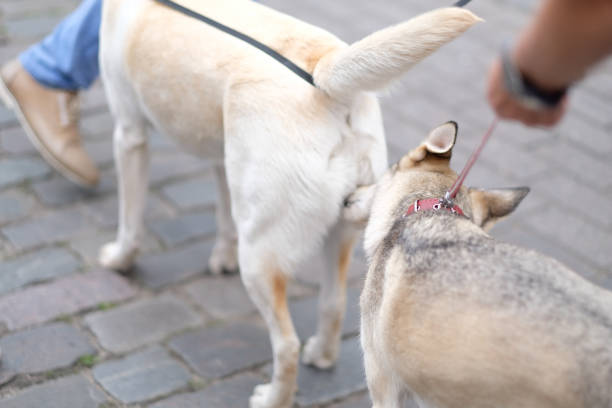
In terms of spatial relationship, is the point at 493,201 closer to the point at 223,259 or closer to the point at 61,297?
the point at 223,259

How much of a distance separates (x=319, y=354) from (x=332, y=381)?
0.43 feet

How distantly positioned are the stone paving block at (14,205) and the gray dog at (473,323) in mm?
2356

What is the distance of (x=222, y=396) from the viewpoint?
Answer: 2955mm

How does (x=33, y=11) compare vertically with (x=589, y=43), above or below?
below

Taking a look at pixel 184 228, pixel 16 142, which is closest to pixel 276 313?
pixel 184 228

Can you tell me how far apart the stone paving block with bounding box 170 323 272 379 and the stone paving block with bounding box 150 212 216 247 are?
2.54 ft

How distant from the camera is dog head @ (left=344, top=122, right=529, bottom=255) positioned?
2.44 meters

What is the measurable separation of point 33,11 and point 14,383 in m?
4.09

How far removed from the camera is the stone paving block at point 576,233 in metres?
4.03

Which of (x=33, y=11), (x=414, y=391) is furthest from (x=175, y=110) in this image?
(x=33, y=11)

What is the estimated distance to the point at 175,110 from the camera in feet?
9.56

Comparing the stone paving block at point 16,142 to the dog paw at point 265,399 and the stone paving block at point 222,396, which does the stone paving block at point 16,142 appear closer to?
the stone paving block at point 222,396

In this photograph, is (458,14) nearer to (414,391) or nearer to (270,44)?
(270,44)

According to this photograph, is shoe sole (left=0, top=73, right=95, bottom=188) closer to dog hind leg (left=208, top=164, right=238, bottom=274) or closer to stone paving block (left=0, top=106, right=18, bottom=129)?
stone paving block (left=0, top=106, right=18, bottom=129)
